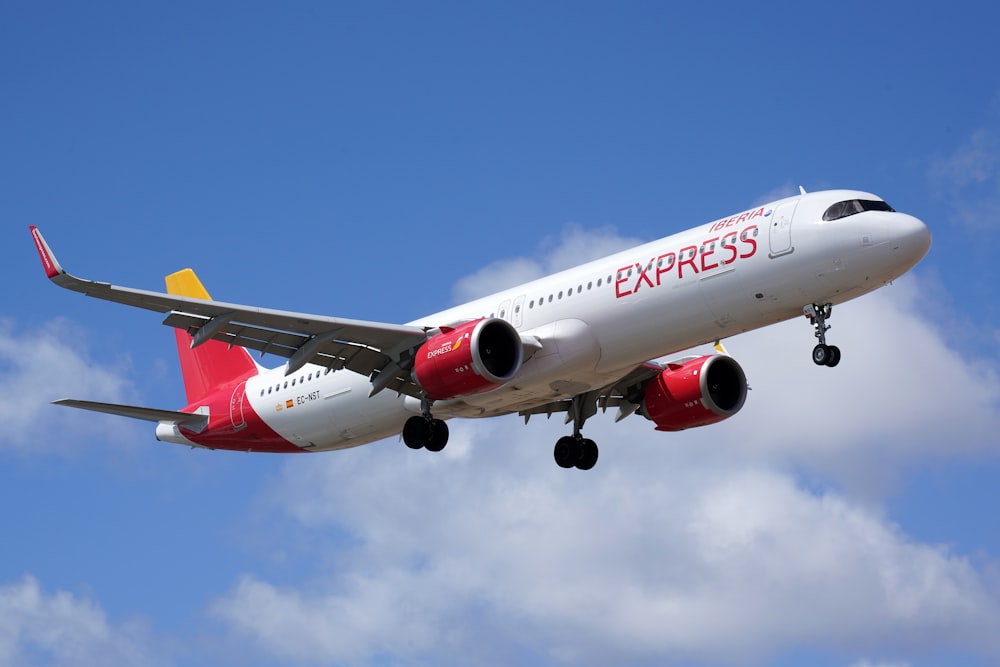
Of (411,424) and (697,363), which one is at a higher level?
(697,363)

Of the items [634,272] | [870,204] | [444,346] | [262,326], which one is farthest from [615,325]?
[262,326]

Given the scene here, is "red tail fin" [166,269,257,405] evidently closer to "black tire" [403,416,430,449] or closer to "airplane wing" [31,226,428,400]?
"airplane wing" [31,226,428,400]

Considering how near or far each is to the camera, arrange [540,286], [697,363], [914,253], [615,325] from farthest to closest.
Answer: [697,363]
[540,286]
[615,325]
[914,253]

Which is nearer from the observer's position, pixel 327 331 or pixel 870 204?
pixel 870 204

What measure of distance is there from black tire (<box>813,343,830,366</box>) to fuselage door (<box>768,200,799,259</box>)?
7.28ft

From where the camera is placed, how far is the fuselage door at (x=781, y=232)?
29.3 metres

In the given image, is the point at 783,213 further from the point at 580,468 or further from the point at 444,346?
the point at 580,468

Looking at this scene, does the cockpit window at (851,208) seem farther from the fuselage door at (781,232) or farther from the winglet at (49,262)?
the winglet at (49,262)

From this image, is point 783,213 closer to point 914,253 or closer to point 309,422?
point 914,253

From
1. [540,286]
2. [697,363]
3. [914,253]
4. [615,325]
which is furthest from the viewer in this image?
[697,363]

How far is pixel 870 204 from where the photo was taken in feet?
96.2

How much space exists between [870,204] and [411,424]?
12.2 m

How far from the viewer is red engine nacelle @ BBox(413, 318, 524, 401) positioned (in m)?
31.2

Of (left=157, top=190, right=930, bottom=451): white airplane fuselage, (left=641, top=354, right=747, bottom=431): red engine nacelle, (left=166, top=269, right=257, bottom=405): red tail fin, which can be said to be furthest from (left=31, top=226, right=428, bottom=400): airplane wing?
(left=166, top=269, right=257, bottom=405): red tail fin
